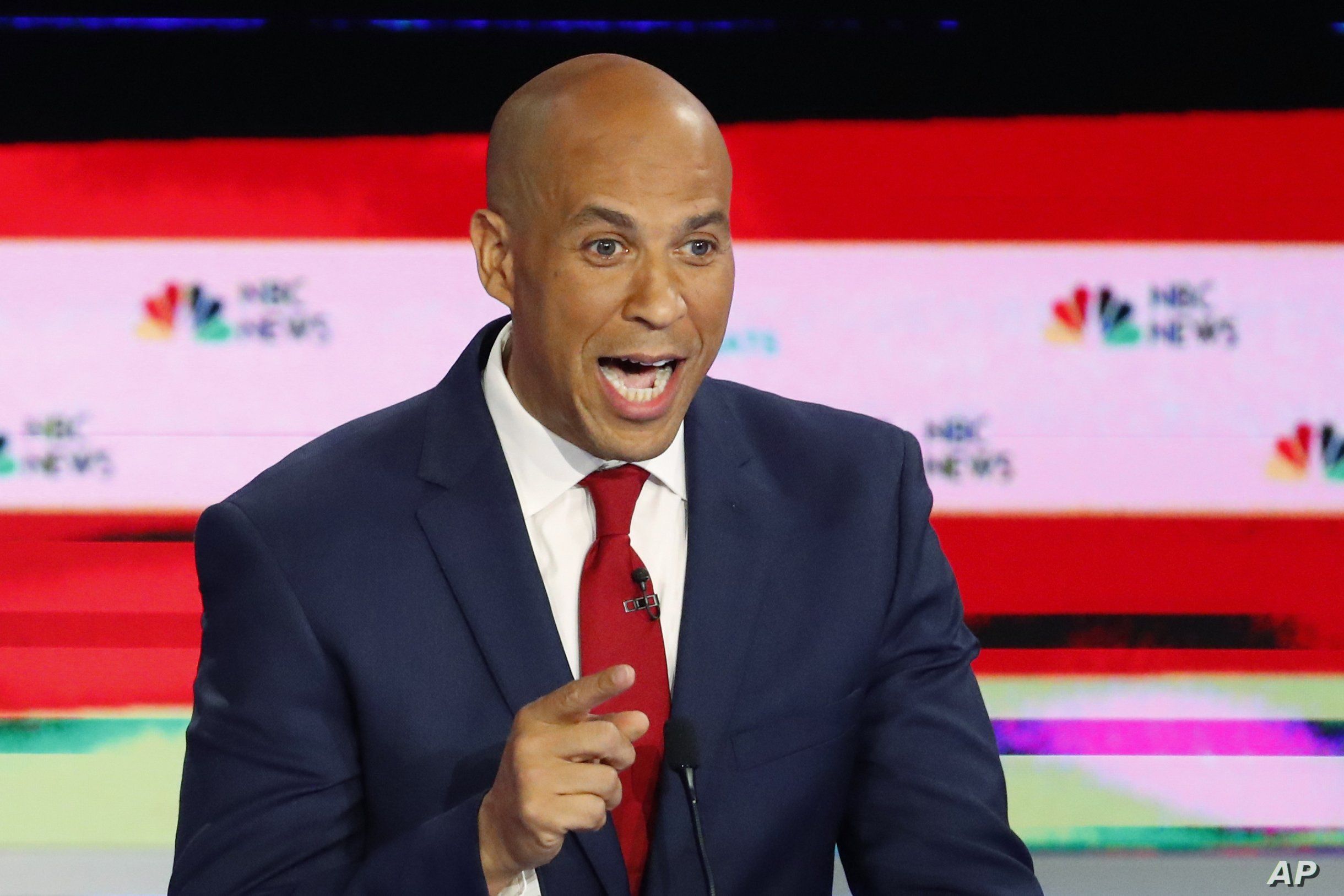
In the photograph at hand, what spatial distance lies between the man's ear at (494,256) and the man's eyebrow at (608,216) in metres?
0.14

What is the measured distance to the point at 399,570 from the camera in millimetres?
1566

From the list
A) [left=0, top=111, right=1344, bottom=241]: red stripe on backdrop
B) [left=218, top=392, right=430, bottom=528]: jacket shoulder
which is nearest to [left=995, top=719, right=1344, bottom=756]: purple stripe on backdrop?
[left=0, top=111, right=1344, bottom=241]: red stripe on backdrop

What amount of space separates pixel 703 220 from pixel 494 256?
26 centimetres

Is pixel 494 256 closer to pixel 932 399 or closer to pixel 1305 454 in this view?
pixel 932 399

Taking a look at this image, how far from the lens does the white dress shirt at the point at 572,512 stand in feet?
5.30

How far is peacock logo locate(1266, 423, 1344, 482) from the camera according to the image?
279cm

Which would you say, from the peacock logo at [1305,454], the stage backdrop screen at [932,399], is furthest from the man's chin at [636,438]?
the peacock logo at [1305,454]

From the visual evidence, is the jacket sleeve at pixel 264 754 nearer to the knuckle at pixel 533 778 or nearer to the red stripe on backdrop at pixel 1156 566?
the knuckle at pixel 533 778

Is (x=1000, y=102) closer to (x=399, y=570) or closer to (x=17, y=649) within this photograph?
(x=399, y=570)

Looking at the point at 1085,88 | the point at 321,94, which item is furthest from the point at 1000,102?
the point at 321,94

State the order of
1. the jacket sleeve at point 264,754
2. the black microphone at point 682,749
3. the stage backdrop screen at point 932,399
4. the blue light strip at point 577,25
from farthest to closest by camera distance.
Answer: the stage backdrop screen at point 932,399, the blue light strip at point 577,25, the jacket sleeve at point 264,754, the black microphone at point 682,749

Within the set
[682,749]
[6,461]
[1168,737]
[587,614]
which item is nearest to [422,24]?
[6,461]

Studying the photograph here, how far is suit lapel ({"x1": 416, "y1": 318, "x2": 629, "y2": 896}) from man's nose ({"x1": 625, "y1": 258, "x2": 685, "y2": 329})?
0.23 meters

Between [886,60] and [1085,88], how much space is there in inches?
14.0
